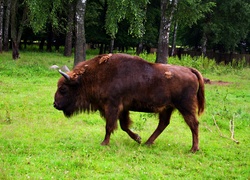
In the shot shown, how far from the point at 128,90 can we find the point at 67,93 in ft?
4.03

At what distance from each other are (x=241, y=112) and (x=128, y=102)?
198 inches

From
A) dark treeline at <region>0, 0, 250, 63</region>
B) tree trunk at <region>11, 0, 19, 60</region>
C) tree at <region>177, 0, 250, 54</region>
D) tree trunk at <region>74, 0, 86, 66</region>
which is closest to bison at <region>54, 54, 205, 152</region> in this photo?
tree trunk at <region>74, 0, 86, 66</region>

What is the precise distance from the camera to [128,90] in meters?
7.48

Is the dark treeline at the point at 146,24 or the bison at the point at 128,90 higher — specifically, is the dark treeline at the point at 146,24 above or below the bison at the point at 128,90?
above

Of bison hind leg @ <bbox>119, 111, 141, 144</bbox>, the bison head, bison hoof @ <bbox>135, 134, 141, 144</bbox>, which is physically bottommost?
bison hoof @ <bbox>135, 134, 141, 144</bbox>

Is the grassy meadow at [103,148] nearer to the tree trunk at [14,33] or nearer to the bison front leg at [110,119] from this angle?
the bison front leg at [110,119]

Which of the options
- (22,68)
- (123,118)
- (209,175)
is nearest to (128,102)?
(123,118)

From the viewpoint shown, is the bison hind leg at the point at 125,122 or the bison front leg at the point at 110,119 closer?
the bison front leg at the point at 110,119

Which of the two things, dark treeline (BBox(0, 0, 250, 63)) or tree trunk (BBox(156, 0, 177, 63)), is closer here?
tree trunk (BBox(156, 0, 177, 63))

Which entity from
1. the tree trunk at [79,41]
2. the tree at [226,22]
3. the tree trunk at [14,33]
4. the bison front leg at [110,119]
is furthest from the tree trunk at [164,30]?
the tree at [226,22]

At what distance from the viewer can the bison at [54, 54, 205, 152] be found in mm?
7457

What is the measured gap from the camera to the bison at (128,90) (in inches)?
294

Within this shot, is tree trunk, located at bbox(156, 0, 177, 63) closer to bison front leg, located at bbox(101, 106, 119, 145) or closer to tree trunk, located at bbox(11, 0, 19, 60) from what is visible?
tree trunk, located at bbox(11, 0, 19, 60)

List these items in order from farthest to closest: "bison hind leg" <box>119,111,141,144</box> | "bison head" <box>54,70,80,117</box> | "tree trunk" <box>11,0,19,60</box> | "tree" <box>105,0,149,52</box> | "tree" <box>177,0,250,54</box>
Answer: "tree" <box>177,0,250,54</box> → "tree trunk" <box>11,0,19,60</box> → "tree" <box>105,0,149,52</box> → "bison hind leg" <box>119,111,141,144</box> → "bison head" <box>54,70,80,117</box>
